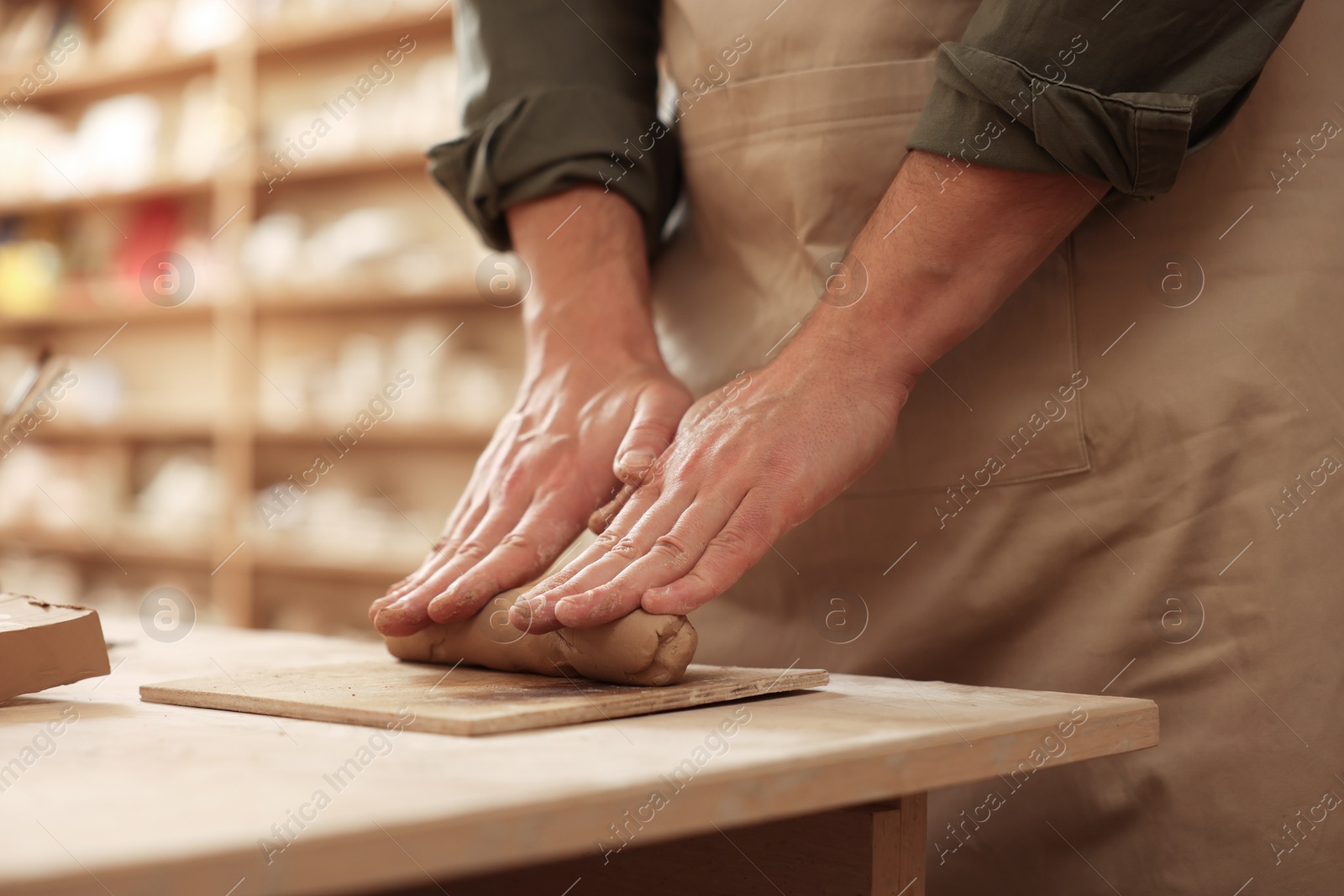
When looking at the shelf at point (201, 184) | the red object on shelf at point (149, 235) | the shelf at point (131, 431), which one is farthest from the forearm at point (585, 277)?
the red object on shelf at point (149, 235)

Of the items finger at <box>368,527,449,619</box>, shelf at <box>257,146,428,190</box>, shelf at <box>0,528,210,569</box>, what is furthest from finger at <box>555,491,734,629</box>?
shelf at <box>0,528,210,569</box>

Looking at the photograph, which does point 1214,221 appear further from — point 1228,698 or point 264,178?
point 264,178

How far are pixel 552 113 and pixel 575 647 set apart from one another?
59 centimetres

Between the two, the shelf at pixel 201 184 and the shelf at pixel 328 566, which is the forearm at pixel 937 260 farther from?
the shelf at pixel 328 566

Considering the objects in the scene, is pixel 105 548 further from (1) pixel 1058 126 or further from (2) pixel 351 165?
(1) pixel 1058 126

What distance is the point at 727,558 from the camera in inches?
31.3

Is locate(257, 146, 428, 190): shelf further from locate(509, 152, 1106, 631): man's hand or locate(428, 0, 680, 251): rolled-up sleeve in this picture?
locate(509, 152, 1106, 631): man's hand

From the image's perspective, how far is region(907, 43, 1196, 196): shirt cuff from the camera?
80cm

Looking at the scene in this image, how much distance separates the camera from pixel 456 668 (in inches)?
34.8

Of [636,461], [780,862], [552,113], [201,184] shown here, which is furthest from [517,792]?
[201,184]

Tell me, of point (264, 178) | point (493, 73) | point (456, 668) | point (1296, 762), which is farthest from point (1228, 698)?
point (264, 178)

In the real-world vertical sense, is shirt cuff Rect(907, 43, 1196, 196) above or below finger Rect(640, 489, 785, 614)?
above

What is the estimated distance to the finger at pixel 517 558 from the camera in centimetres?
87

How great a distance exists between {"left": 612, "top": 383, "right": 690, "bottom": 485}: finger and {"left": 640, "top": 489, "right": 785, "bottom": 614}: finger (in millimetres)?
116
